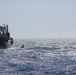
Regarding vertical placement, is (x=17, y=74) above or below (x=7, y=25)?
below

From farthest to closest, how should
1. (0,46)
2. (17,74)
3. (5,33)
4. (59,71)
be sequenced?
1. (5,33)
2. (0,46)
3. (59,71)
4. (17,74)

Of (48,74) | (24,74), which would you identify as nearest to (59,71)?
(48,74)

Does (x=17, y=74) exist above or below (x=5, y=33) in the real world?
below

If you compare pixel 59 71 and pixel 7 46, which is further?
pixel 7 46

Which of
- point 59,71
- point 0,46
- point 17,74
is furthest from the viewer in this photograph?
point 0,46

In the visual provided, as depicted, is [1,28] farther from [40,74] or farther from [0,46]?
[40,74]

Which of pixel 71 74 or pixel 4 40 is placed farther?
pixel 4 40

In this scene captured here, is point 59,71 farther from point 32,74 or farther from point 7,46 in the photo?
point 7,46

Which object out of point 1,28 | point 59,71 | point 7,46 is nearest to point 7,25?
point 1,28

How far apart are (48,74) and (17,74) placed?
368 centimetres

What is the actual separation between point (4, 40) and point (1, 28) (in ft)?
47.0

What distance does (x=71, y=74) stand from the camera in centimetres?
3469

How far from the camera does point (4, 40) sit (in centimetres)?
10562

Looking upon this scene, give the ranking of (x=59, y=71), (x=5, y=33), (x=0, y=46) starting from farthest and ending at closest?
(x=5, y=33) < (x=0, y=46) < (x=59, y=71)
